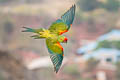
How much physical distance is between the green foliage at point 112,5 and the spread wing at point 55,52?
106 inches

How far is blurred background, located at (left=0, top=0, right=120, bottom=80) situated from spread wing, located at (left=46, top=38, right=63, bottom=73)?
2443mm

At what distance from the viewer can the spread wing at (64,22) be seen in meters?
0.17

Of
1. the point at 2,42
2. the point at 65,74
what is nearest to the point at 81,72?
the point at 65,74

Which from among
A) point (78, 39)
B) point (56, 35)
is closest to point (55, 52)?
point (56, 35)

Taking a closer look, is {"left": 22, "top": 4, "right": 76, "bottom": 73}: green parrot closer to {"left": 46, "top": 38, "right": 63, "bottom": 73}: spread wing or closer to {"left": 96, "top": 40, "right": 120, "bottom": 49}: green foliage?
{"left": 46, "top": 38, "right": 63, "bottom": 73}: spread wing

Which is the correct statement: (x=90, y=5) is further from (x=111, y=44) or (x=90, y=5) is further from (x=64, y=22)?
(x=64, y=22)

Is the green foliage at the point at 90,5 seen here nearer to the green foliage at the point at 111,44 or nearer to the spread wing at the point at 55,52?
the green foliage at the point at 111,44

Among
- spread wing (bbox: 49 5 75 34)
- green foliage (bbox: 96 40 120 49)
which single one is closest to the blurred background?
green foliage (bbox: 96 40 120 49)

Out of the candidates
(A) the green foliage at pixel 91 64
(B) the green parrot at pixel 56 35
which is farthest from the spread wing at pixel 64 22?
(A) the green foliage at pixel 91 64

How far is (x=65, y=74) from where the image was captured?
2654 millimetres

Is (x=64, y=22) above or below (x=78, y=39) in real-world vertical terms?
above

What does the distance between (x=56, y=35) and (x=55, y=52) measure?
0.01m

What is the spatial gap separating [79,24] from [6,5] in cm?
79

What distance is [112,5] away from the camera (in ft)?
9.63
